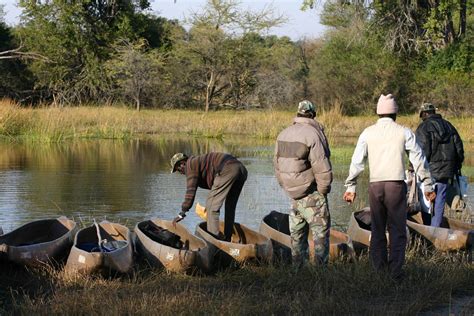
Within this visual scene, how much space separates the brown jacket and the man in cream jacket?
40 centimetres

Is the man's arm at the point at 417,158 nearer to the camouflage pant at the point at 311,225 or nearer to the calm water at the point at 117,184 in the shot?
the camouflage pant at the point at 311,225

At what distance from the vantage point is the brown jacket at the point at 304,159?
8039 millimetres

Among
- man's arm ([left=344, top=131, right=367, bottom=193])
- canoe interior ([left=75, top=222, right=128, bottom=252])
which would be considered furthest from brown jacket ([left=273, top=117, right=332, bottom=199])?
canoe interior ([left=75, top=222, right=128, bottom=252])

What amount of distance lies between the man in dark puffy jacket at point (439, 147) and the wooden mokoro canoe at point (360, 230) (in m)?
0.90

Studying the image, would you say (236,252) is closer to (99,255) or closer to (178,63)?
(99,255)

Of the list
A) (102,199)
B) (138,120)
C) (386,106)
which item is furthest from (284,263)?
(138,120)

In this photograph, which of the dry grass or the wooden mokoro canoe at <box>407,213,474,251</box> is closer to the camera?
the dry grass

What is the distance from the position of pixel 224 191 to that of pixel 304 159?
1807 mm

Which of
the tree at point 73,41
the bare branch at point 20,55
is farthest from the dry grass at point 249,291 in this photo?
the tree at point 73,41

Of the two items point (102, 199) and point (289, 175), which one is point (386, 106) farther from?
point (102, 199)

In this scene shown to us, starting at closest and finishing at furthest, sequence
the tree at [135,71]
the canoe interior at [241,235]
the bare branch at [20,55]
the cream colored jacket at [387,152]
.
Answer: the cream colored jacket at [387,152], the canoe interior at [241,235], the bare branch at [20,55], the tree at [135,71]

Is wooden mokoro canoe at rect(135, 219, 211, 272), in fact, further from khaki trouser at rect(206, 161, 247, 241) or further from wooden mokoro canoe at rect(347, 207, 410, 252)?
wooden mokoro canoe at rect(347, 207, 410, 252)

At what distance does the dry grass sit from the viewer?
668 centimetres

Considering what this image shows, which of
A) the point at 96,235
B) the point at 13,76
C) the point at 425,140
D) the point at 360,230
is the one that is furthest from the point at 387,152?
the point at 13,76
